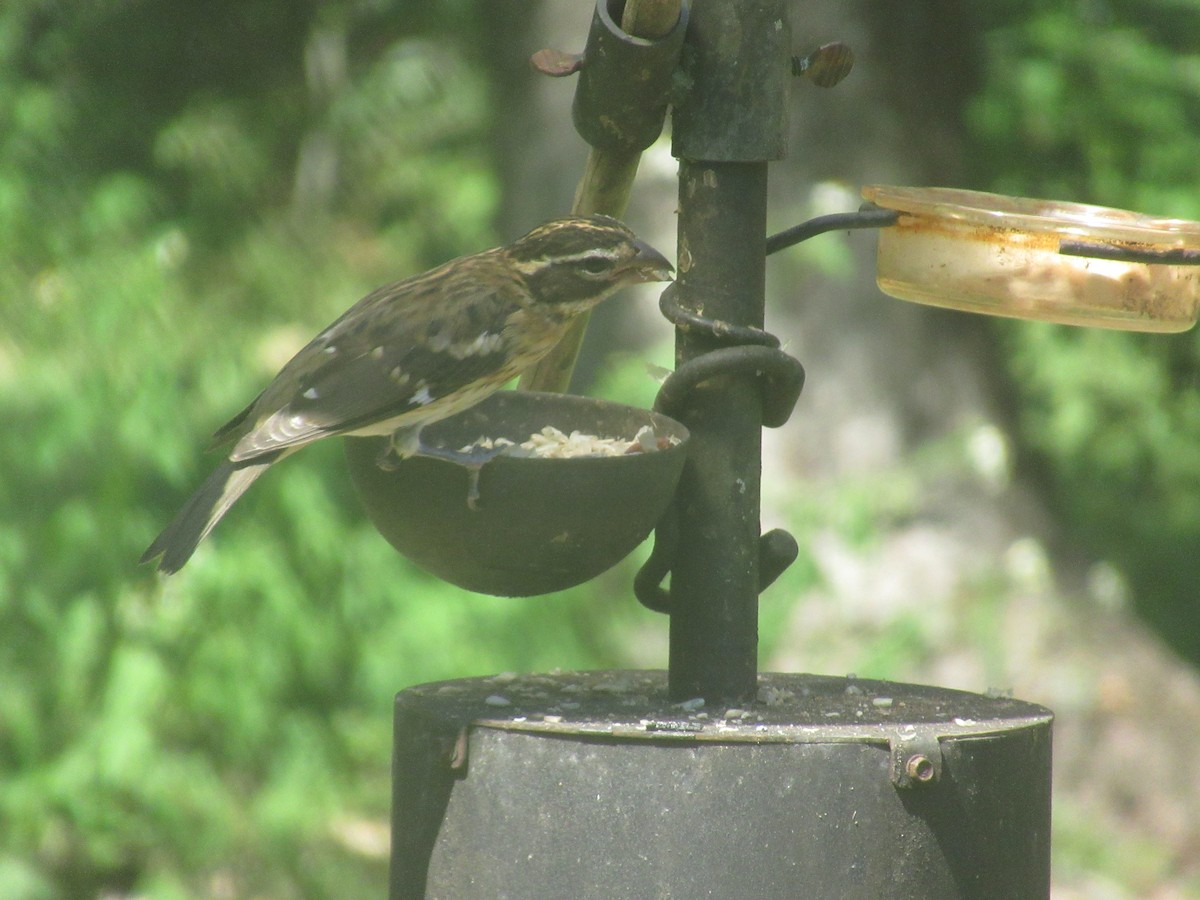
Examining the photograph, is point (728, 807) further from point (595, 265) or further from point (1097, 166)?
point (1097, 166)

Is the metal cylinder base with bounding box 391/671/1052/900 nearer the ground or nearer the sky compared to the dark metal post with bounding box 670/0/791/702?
nearer the ground

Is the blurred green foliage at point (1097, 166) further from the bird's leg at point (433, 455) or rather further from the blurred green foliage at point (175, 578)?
the bird's leg at point (433, 455)

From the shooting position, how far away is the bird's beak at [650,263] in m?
3.39

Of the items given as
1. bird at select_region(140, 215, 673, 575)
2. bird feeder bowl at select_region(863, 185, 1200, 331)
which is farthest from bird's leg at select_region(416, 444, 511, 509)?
bird feeder bowl at select_region(863, 185, 1200, 331)

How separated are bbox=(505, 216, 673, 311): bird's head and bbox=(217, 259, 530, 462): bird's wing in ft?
0.29

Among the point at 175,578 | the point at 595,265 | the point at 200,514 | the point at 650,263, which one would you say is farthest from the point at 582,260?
the point at 175,578

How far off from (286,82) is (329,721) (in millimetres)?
2982

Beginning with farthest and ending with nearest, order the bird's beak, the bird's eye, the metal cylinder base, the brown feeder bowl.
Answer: the bird's eye → the bird's beak → the brown feeder bowl → the metal cylinder base

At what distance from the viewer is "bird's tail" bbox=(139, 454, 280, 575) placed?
324cm

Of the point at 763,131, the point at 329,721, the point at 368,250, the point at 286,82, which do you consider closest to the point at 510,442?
the point at 763,131

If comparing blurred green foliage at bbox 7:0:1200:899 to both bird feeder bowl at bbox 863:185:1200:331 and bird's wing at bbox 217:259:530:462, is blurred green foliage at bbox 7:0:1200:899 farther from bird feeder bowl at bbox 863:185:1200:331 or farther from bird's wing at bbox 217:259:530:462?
bird feeder bowl at bbox 863:185:1200:331

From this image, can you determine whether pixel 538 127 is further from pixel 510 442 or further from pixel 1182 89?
pixel 510 442

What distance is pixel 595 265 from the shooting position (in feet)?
11.7

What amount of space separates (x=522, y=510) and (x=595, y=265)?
2.55 feet
